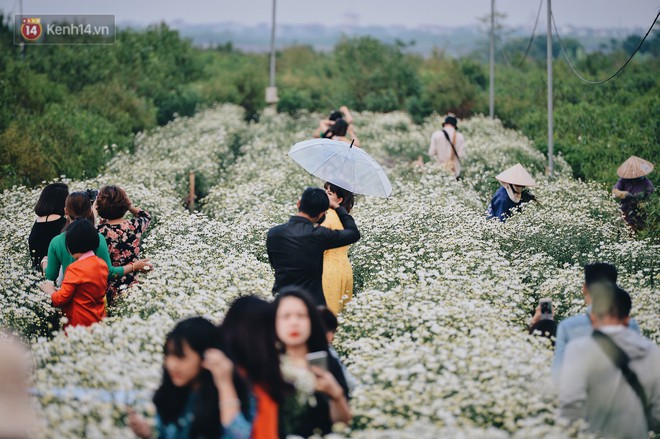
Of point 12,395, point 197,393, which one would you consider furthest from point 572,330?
point 12,395

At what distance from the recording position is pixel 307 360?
4324 millimetres

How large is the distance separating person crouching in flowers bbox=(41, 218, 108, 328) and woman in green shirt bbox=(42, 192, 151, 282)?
0.86 ft

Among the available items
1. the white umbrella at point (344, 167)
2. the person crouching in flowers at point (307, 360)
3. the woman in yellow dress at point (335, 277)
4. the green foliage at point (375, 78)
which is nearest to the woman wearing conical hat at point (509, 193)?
the white umbrella at point (344, 167)

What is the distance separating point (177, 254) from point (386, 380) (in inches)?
151

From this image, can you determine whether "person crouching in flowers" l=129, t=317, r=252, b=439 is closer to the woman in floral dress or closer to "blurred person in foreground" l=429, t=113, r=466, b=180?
the woman in floral dress

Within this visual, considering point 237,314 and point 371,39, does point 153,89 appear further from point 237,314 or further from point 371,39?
point 237,314

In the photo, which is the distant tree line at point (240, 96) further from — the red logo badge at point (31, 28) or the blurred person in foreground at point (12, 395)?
the blurred person in foreground at point (12, 395)

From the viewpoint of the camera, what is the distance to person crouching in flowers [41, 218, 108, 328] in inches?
269

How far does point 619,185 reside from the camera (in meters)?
11.9

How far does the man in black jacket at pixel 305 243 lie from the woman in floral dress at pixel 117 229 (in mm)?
2034

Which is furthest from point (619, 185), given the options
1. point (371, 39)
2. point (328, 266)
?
point (371, 39)

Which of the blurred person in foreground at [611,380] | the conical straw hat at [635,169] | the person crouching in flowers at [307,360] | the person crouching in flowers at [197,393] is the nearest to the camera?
the person crouching in flowers at [197,393]

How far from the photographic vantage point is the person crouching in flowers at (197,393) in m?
3.90

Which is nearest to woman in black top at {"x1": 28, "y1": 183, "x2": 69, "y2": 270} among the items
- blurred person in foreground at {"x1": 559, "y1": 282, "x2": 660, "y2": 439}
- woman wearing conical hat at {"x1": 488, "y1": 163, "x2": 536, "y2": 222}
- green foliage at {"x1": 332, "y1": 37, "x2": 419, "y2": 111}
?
woman wearing conical hat at {"x1": 488, "y1": 163, "x2": 536, "y2": 222}
